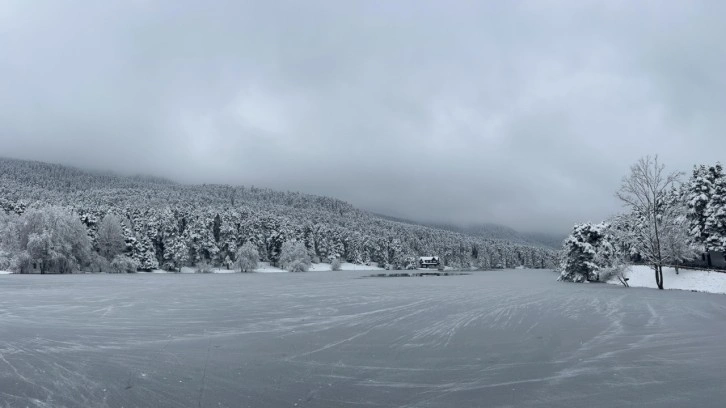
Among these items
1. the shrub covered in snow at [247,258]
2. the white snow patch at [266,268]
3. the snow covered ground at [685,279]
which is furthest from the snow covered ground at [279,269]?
the snow covered ground at [685,279]

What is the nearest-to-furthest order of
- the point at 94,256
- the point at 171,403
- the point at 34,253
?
1. the point at 171,403
2. the point at 34,253
3. the point at 94,256

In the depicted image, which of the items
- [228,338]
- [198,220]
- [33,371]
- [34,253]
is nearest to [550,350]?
[228,338]

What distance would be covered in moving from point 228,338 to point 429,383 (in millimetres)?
8145

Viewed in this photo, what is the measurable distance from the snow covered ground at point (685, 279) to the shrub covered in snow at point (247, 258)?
7856cm

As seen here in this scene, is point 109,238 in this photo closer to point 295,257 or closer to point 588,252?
point 295,257

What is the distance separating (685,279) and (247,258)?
88.1 metres

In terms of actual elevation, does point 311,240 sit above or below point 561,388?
above

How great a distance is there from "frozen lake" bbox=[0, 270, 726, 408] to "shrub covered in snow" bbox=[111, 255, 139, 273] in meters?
74.5

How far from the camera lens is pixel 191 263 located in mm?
113500

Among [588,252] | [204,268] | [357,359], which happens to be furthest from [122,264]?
[357,359]

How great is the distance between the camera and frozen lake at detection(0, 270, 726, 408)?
8648 millimetres

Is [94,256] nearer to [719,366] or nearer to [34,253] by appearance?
[34,253]

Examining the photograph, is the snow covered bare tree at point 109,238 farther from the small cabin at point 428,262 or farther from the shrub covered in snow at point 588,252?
the small cabin at point 428,262

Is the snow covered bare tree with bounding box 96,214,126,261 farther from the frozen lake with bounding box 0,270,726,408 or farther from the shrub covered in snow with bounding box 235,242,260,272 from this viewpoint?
the frozen lake with bounding box 0,270,726,408
